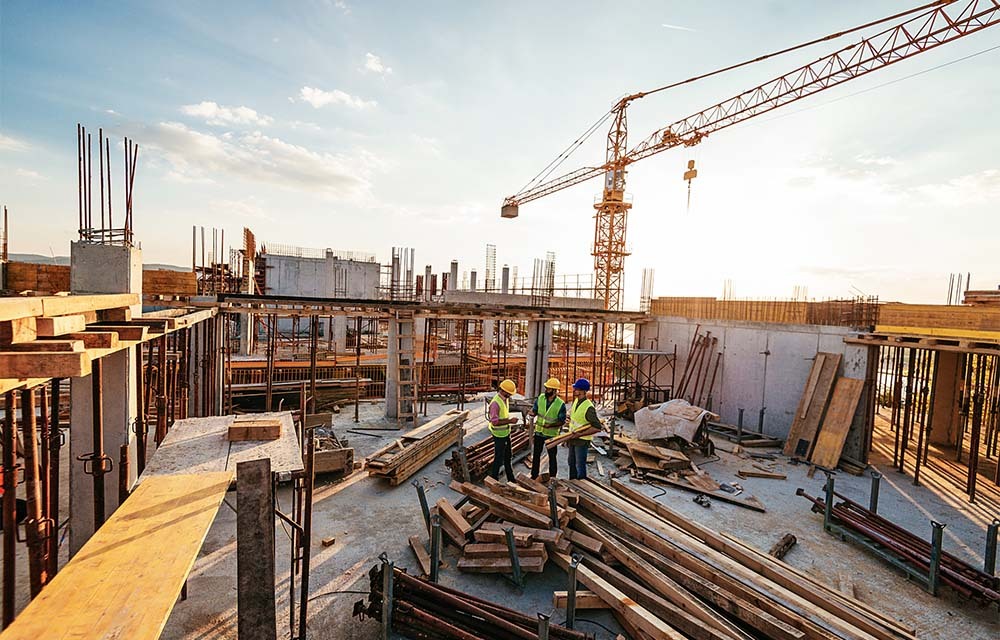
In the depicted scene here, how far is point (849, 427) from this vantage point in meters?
12.0

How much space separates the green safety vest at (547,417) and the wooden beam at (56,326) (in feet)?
21.2

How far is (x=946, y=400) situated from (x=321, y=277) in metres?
30.2

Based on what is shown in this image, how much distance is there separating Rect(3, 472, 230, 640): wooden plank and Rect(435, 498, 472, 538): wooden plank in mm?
3680

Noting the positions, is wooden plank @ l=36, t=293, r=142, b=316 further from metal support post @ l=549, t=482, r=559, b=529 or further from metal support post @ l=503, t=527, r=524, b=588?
metal support post @ l=549, t=482, r=559, b=529

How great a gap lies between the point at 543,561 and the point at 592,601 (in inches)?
34.6

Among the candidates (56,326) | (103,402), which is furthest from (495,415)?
(56,326)

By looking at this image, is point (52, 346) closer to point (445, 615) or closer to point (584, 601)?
point (445, 615)

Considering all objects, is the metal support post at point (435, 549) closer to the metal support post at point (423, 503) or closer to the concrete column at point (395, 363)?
the metal support post at point (423, 503)

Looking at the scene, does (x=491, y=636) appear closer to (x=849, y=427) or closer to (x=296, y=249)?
(x=849, y=427)

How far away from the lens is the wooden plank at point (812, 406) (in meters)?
12.6

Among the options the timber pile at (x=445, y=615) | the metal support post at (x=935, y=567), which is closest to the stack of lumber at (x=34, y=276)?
the timber pile at (x=445, y=615)

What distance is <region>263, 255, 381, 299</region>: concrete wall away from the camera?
29.6 metres

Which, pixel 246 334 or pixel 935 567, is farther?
pixel 246 334

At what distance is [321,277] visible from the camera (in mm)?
30438
